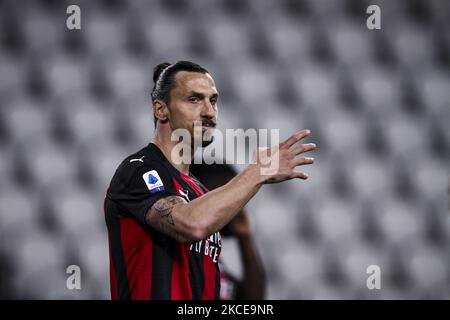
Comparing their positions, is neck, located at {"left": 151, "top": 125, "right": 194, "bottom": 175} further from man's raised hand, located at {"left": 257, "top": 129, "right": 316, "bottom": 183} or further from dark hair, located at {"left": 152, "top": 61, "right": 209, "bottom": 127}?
man's raised hand, located at {"left": 257, "top": 129, "right": 316, "bottom": 183}

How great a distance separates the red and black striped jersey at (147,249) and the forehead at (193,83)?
0.68 feet

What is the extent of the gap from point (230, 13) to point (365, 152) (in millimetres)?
1020

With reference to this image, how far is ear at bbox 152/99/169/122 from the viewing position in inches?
57.1

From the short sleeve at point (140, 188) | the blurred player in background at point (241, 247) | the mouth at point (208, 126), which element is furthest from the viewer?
the blurred player in background at point (241, 247)

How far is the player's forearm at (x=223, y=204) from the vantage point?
1116 millimetres

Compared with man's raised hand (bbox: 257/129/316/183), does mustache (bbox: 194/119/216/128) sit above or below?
above

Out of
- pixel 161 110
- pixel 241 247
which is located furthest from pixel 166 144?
pixel 241 247

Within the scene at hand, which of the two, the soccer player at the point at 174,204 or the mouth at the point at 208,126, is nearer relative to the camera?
the soccer player at the point at 174,204

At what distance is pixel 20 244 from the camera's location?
2.65m

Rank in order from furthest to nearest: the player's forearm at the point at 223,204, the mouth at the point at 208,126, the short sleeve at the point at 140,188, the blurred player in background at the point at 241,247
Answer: the blurred player in background at the point at 241,247
the mouth at the point at 208,126
the short sleeve at the point at 140,188
the player's forearm at the point at 223,204

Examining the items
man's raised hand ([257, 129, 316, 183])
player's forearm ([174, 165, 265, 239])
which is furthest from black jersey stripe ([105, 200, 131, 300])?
man's raised hand ([257, 129, 316, 183])

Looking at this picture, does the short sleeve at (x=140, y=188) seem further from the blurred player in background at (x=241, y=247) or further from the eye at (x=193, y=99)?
the blurred player in background at (x=241, y=247)

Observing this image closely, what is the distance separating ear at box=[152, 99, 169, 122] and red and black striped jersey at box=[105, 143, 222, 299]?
14 cm

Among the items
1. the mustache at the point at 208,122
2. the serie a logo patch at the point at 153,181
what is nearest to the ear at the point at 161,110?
the mustache at the point at 208,122
